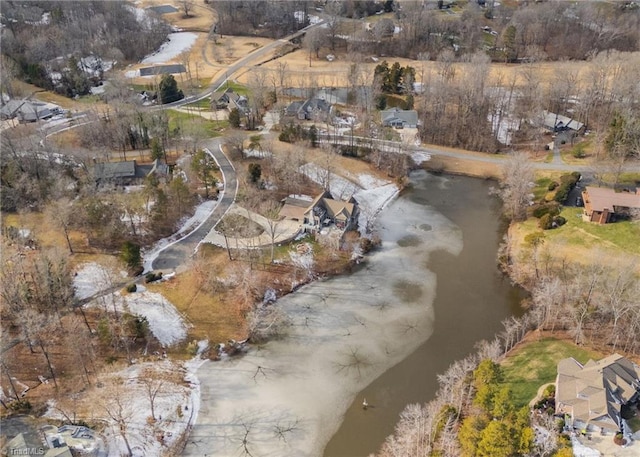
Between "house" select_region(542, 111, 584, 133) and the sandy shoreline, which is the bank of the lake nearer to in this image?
the sandy shoreline

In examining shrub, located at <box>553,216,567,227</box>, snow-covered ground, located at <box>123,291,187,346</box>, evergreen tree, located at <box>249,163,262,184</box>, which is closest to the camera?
snow-covered ground, located at <box>123,291,187,346</box>

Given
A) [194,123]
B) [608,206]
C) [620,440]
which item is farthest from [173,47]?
[620,440]

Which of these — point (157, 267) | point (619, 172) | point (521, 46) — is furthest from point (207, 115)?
point (521, 46)

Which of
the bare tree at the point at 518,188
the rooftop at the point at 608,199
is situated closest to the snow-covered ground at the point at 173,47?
the bare tree at the point at 518,188

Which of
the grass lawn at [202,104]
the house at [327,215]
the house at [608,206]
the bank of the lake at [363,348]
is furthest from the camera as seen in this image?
the grass lawn at [202,104]

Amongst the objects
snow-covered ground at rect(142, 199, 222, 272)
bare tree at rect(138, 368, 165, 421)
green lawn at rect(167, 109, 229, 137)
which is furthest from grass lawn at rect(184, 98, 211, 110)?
bare tree at rect(138, 368, 165, 421)

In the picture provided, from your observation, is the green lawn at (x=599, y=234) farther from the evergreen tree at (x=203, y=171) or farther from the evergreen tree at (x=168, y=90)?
the evergreen tree at (x=168, y=90)

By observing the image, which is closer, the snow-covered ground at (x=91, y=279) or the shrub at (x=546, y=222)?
the snow-covered ground at (x=91, y=279)

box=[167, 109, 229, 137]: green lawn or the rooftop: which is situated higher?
the rooftop
